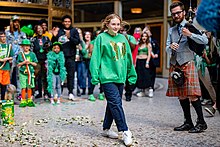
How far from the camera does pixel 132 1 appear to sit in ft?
53.6

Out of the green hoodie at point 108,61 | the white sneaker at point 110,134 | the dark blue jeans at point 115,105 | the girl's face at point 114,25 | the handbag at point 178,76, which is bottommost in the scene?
the white sneaker at point 110,134

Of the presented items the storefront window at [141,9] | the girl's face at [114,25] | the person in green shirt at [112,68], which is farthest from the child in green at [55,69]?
the storefront window at [141,9]

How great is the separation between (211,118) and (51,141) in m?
3.05

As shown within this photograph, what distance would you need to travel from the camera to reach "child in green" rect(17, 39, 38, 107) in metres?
7.81

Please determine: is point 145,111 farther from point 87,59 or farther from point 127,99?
point 87,59

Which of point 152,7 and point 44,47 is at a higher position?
point 152,7

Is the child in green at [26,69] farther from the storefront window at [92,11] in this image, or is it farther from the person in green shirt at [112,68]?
the storefront window at [92,11]

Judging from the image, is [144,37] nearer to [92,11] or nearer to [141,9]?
[141,9]

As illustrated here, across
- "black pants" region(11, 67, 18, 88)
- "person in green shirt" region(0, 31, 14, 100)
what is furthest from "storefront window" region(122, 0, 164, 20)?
"person in green shirt" region(0, 31, 14, 100)

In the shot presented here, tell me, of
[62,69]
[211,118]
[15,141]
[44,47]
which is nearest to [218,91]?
[15,141]

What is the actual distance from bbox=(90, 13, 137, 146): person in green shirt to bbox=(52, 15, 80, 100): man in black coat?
369 centimetres

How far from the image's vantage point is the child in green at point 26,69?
781 centimetres

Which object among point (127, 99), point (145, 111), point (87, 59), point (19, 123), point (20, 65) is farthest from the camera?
point (87, 59)

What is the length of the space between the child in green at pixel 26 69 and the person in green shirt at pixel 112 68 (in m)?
3.33
